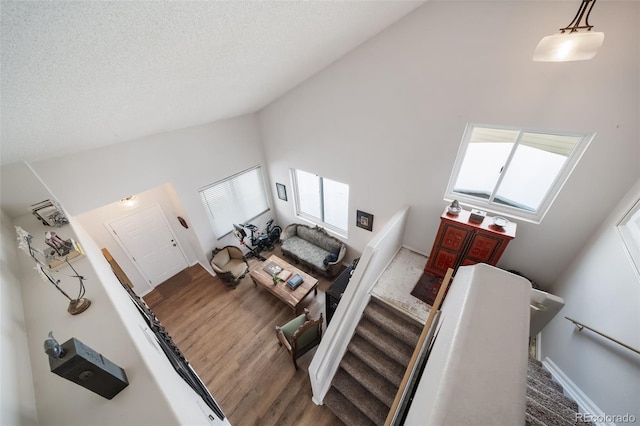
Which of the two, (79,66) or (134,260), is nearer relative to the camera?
(79,66)

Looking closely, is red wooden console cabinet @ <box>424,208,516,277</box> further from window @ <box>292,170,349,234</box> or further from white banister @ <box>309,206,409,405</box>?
window @ <box>292,170,349,234</box>

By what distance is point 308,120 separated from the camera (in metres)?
4.30

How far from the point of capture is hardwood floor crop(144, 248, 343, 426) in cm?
324

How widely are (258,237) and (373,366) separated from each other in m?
4.07

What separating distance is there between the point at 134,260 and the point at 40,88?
443 centimetres

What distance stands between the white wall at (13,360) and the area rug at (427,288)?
3.74 metres

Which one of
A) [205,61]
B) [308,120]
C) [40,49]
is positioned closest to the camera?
[40,49]

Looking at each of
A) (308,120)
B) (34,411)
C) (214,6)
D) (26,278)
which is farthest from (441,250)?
(26,278)

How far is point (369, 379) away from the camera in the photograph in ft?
10.1

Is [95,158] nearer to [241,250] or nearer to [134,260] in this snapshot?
[134,260]

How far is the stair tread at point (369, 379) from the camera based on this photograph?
2920mm

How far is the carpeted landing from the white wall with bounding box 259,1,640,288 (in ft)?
4.99

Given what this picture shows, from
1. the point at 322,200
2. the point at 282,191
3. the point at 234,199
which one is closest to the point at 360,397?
the point at 322,200

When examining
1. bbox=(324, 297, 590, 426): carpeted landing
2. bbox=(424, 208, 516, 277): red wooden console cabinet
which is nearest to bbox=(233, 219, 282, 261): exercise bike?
bbox=(324, 297, 590, 426): carpeted landing
